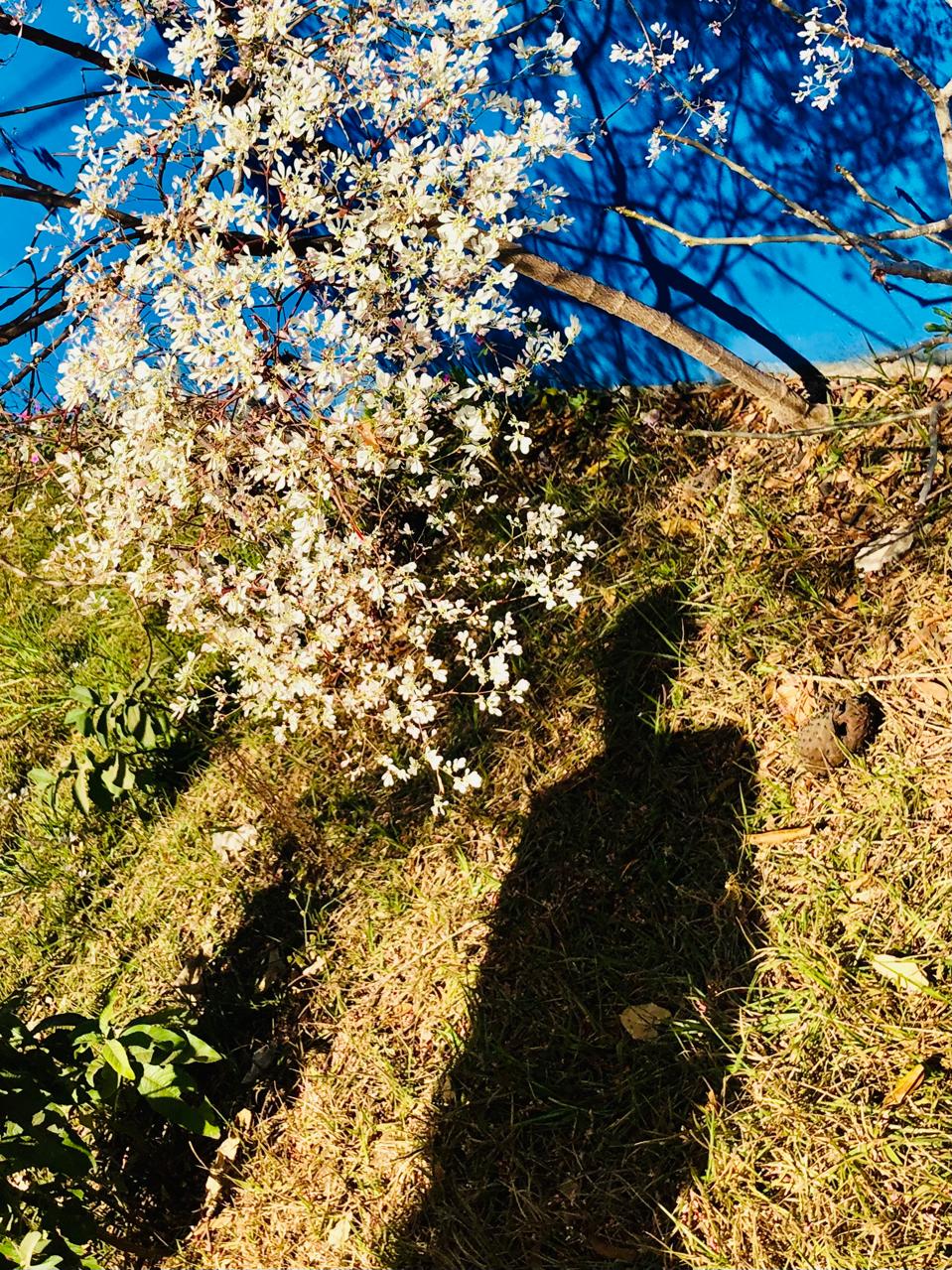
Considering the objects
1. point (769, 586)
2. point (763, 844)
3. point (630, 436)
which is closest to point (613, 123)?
point (630, 436)

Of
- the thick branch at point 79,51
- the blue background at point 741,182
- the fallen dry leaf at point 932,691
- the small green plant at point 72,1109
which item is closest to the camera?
the small green plant at point 72,1109

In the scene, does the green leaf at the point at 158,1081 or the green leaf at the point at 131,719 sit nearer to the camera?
the green leaf at the point at 158,1081

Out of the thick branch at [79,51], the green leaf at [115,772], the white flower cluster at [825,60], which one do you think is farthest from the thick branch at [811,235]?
the green leaf at [115,772]

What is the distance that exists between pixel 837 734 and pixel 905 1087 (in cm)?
82

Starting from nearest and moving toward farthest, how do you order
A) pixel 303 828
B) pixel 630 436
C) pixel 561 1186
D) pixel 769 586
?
pixel 561 1186
pixel 769 586
pixel 303 828
pixel 630 436

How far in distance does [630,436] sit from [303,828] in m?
1.68

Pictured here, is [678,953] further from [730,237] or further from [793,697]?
[730,237]

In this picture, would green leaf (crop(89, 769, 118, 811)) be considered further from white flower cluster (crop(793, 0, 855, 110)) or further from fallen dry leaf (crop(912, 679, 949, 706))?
white flower cluster (crop(793, 0, 855, 110))

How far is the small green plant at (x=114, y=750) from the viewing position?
11.3 feet

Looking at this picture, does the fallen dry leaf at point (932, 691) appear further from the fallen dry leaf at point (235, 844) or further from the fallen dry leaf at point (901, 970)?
the fallen dry leaf at point (235, 844)

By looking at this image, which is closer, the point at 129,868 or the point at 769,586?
the point at 769,586

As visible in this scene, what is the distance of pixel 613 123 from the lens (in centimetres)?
337

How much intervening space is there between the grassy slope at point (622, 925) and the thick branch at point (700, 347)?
0.44 ft

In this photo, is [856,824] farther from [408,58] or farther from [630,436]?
[408,58]
